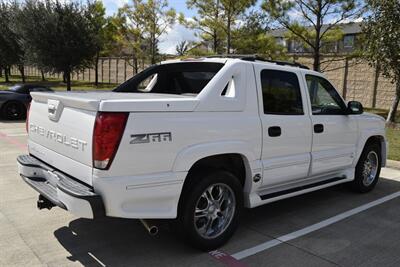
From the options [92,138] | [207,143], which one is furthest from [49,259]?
[207,143]

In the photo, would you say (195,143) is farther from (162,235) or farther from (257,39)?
(257,39)

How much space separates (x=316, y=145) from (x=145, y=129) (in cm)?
251

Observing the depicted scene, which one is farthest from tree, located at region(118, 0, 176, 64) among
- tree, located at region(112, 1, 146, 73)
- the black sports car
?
the black sports car

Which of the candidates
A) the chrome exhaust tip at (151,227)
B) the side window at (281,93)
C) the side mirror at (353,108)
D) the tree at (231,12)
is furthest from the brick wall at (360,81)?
the chrome exhaust tip at (151,227)

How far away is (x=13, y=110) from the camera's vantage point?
1391cm

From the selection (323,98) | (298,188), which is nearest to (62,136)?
(298,188)

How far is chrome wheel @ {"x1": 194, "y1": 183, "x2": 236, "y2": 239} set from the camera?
13.5ft

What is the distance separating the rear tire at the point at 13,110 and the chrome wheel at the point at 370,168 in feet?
37.1

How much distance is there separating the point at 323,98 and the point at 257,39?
1561 centimetres

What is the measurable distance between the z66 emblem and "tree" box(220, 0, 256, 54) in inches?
714

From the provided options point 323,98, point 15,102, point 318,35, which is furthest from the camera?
point 318,35

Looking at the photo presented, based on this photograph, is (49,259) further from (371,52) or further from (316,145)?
(371,52)

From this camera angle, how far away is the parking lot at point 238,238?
396 cm

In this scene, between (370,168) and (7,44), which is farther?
(7,44)
